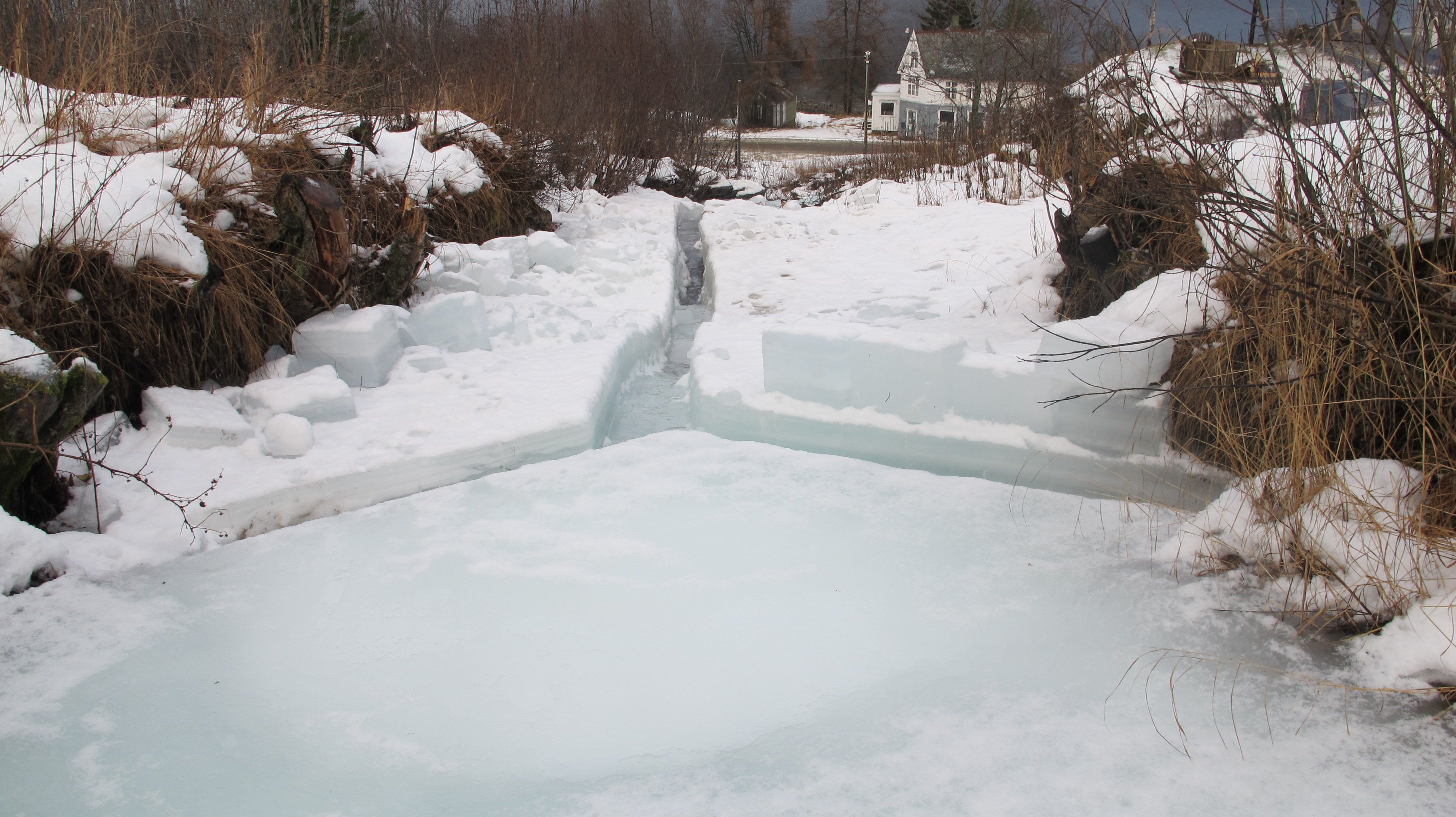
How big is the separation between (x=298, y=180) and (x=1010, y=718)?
331 cm

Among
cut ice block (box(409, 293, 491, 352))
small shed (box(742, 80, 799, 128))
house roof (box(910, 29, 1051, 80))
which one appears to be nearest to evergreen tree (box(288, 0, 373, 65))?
cut ice block (box(409, 293, 491, 352))

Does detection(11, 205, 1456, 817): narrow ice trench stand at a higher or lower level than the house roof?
lower

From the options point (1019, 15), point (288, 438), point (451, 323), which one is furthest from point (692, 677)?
point (1019, 15)

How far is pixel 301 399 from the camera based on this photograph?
322cm

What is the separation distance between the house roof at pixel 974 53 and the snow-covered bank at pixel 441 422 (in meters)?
7.05

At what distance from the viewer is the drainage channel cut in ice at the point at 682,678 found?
165 centimetres

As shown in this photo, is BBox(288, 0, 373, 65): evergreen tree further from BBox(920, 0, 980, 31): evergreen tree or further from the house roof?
BBox(920, 0, 980, 31): evergreen tree

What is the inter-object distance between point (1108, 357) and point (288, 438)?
8.83 ft

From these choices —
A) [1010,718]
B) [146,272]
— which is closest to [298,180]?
[146,272]

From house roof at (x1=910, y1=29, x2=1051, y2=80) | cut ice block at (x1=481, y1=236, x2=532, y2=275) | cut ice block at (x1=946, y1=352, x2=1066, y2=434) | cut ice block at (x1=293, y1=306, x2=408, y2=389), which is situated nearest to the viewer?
cut ice block at (x1=946, y1=352, x2=1066, y2=434)

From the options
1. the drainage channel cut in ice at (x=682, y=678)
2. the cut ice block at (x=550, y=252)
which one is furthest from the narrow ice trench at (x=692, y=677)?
the cut ice block at (x=550, y=252)

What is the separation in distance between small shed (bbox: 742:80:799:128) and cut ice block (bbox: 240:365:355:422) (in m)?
28.5

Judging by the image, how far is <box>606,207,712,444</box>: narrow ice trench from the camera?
380 cm

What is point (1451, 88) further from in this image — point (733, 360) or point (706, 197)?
point (706, 197)
